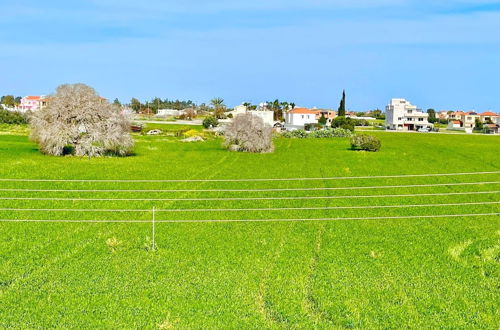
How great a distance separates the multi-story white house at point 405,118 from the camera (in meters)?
137

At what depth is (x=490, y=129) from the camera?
122 meters

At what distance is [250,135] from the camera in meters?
54.7

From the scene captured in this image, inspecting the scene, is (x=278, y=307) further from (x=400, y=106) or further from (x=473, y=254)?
(x=400, y=106)

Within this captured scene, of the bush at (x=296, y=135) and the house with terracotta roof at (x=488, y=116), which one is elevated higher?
the house with terracotta roof at (x=488, y=116)

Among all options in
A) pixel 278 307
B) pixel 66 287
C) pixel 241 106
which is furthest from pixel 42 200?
pixel 241 106

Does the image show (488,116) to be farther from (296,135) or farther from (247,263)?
(247,263)

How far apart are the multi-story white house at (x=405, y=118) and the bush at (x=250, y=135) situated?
87185mm

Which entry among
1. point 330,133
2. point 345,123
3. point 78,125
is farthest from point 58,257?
point 345,123

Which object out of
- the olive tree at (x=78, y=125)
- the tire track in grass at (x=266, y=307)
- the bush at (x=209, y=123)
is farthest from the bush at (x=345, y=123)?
the tire track in grass at (x=266, y=307)

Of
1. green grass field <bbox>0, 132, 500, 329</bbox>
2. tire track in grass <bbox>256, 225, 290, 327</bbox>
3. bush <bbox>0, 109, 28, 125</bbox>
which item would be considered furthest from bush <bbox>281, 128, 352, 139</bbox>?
tire track in grass <bbox>256, 225, 290, 327</bbox>

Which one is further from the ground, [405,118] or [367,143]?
→ [405,118]

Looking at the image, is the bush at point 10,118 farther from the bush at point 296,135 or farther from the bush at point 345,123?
the bush at point 345,123

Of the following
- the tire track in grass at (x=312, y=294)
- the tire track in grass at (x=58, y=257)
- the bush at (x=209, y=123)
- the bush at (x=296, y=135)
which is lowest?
the tire track in grass at (x=58, y=257)

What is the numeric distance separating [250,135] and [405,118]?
9339 cm
